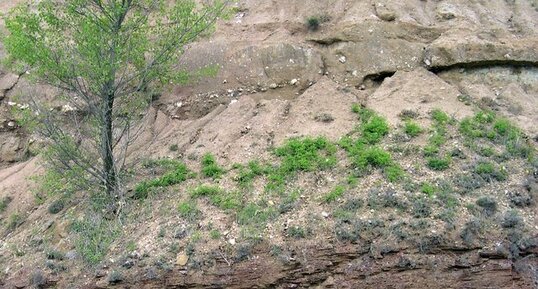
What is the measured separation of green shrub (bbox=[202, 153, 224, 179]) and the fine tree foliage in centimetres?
193

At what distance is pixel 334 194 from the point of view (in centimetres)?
1535

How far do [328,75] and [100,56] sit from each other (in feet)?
21.8

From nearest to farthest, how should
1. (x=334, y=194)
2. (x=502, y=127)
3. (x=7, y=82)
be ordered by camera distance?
(x=334, y=194), (x=502, y=127), (x=7, y=82)

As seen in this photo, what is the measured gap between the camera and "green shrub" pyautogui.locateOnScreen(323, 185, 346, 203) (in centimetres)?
1530

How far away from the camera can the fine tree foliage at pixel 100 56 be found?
15.7 metres

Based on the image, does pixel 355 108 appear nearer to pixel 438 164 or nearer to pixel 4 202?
pixel 438 164

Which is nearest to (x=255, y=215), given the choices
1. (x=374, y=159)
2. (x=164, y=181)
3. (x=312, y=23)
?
(x=164, y=181)

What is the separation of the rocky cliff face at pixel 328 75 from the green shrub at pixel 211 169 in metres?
0.37

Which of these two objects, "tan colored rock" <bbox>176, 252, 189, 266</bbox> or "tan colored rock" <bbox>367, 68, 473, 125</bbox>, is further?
"tan colored rock" <bbox>367, 68, 473, 125</bbox>

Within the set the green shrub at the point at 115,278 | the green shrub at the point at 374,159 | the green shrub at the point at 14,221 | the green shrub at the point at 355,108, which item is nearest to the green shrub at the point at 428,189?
the green shrub at the point at 374,159

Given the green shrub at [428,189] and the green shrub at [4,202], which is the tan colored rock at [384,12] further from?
the green shrub at [4,202]

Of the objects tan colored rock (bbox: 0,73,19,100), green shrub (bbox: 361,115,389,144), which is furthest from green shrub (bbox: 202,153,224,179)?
tan colored rock (bbox: 0,73,19,100)

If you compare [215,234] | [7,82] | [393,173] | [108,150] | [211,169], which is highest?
[7,82]

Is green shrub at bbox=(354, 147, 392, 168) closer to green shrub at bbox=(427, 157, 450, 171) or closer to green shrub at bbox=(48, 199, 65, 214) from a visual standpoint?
green shrub at bbox=(427, 157, 450, 171)
